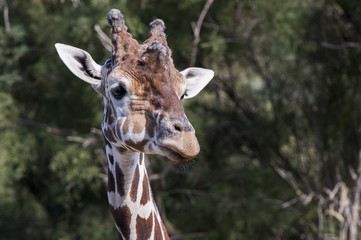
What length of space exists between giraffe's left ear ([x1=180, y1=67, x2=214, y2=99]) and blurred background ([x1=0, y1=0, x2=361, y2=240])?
3890mm

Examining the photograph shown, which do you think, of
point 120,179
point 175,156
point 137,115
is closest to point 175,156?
point 175,156

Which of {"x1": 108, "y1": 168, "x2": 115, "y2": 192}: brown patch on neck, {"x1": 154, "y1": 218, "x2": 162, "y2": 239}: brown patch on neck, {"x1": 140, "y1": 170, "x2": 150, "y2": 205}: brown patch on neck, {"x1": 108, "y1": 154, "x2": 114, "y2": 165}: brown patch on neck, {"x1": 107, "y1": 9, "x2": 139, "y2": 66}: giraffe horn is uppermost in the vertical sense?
{"x1": 107, "y1": 9, "x2": 139, "y2": 66}: giraffe horn

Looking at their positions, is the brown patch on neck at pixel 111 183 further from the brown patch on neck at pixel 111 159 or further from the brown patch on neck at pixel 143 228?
the brown patch on neck at pixel 143 228

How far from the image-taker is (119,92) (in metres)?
2.69

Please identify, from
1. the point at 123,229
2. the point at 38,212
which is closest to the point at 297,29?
the point at 38,212

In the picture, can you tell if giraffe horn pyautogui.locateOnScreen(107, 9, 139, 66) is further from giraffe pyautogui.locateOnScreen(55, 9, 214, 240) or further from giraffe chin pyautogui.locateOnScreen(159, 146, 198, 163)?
giraffe chin pyautogui.locateOnScreen(159, 146, 198, 163)

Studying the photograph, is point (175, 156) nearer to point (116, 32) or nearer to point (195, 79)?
point (116, 32)

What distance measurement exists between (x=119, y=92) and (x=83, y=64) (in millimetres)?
446

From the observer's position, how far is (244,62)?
9.07 meters

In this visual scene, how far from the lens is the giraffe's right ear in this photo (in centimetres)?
297

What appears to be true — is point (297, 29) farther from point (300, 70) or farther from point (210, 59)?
point (210, 59)

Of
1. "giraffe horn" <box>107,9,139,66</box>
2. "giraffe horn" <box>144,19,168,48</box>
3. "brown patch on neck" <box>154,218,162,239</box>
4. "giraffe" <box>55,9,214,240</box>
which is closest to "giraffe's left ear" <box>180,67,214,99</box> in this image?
"giraffe" <box>55,9,214,240</box>

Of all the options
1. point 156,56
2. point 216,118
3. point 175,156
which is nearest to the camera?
point 175,156

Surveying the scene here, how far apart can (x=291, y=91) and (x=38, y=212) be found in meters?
4.58
